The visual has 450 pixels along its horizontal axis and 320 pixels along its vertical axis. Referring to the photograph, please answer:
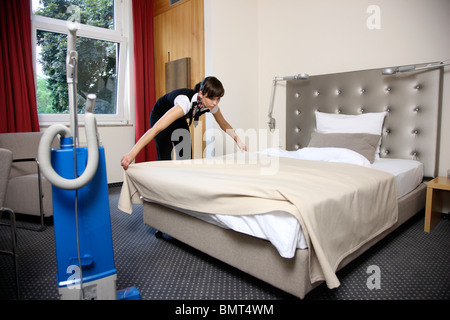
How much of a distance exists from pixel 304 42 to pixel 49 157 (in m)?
3.26

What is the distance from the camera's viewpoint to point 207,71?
12.3 ft

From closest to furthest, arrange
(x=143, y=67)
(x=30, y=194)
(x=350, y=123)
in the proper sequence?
(x=30, y=194)
(x=350, y=123)
(x=143, y=67)

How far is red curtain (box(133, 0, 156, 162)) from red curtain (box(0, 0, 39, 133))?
4.30 ft

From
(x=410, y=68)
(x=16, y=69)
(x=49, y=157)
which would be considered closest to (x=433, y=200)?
(x=410, y=68)

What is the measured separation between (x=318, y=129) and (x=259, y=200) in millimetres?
2164

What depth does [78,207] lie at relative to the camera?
1.34 m

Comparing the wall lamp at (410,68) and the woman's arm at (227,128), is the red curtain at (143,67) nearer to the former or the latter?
the woman's arm at (227,128)

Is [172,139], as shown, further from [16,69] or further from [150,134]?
[16,69]

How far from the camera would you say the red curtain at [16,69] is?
10.9ft

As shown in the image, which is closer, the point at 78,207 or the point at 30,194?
the point at 78,207

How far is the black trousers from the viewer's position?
9.19 feet

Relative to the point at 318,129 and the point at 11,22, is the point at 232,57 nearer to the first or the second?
the point at 318,129

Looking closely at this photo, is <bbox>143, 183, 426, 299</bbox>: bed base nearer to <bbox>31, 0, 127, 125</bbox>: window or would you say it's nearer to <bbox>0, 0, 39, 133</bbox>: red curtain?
<bbox>0, 0, 39, 133</bbox>: red curtain

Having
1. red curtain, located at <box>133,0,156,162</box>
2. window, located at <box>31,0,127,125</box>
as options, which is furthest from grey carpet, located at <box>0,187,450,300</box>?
red curtain, located at <box>133,0,156,162</box>
